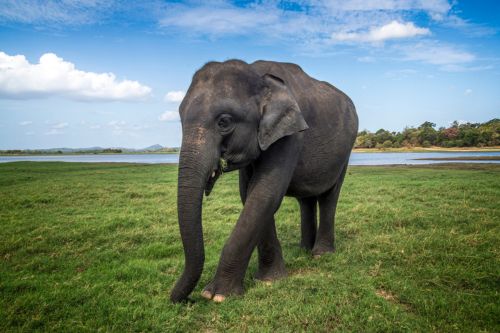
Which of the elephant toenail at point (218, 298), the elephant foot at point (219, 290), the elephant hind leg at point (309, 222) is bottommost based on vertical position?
the elephant toenail at point (218, 298)

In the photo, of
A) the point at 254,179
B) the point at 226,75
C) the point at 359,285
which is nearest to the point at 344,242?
the point at 359,285

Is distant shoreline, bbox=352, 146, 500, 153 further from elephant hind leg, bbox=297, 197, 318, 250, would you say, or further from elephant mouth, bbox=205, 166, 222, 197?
elephant mouth, bbox=205, 166, 222, 197

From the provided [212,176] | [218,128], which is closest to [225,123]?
[218,128]

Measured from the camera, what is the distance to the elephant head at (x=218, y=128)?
4.55 m

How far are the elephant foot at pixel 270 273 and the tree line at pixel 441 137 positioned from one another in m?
82.7

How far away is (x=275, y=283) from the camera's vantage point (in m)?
5.65

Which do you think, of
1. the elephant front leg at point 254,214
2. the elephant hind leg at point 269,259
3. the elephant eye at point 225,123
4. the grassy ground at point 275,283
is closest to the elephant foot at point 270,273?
the elephant hind leg at point 269,259

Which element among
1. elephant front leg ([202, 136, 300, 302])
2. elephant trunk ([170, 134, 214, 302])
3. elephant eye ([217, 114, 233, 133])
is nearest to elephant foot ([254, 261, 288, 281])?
elephant front leg ([202, 136, 300, 302])

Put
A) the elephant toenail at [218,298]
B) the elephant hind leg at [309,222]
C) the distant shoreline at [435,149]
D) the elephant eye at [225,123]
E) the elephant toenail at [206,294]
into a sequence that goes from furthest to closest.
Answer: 1. the distant shoreline at [435,149]
2. the elephant hind leg at [309,222]
3. the elephant toenail at [206,294]
4. the elephant toenail at [218,298]
5. the elephant eye at [225,123]

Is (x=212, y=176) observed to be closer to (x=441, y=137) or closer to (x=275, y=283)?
(x=275, y=283)

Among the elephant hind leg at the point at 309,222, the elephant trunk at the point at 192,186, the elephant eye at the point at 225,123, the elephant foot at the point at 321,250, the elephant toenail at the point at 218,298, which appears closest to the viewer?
the elephant trunk at the point at 192,186

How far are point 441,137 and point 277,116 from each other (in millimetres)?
93523

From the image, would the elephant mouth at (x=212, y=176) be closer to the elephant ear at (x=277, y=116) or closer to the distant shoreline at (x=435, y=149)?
the elephant ear at (x=277, y=116)

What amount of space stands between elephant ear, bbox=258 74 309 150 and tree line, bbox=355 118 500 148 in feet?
273
